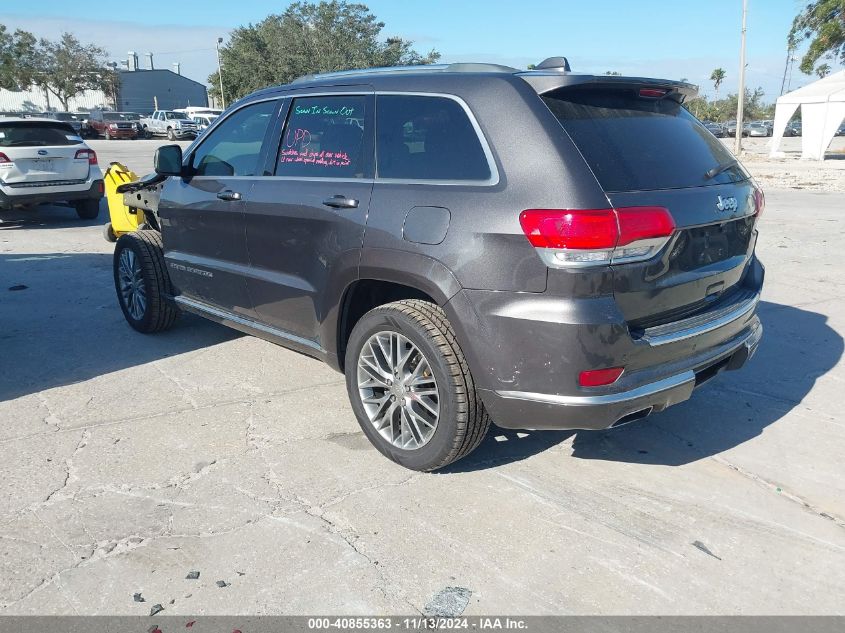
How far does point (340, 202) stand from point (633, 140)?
4.78 ft

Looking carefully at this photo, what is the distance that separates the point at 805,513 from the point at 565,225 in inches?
68.8

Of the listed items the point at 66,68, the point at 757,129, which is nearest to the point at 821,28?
the point at 757,129

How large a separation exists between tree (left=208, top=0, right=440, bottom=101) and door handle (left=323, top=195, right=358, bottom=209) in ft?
171

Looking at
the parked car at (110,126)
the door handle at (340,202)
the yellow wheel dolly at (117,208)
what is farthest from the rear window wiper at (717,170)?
the parked car at (110,126)

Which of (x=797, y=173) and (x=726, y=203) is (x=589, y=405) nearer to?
(x=726, y=203)

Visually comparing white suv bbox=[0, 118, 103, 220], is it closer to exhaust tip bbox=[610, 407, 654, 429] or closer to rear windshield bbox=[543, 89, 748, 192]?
rear windshield bbox=[543, 89, 748, 192]

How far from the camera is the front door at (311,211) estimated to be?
3650 mm

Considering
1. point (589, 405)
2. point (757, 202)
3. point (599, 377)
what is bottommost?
point (589, 405)

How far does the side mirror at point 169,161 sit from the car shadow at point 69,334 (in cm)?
136

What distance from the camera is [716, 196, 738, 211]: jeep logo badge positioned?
3.27 m

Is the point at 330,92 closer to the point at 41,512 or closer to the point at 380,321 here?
the point at 380,321

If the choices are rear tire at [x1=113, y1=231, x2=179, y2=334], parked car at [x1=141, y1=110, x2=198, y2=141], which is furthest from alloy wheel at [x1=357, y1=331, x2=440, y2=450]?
parked car at [x1=141, y1=110, x2=198, y2=141]

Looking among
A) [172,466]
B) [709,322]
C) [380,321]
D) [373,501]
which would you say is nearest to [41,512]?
[172,466]

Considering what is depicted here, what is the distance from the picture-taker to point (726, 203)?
131 inches
